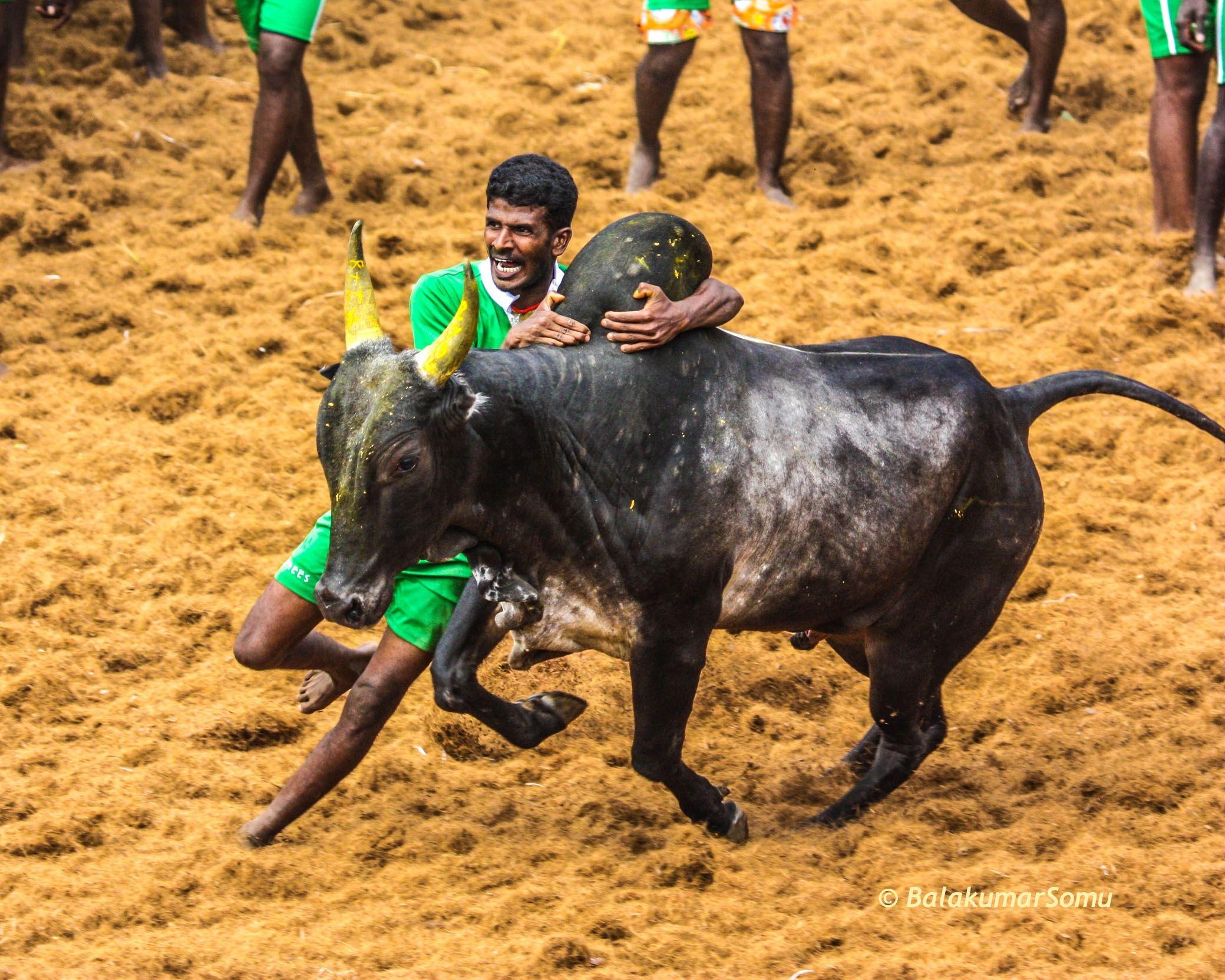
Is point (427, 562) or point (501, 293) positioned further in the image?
point (501, 293)

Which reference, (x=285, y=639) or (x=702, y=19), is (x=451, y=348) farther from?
(x=702, y=19)

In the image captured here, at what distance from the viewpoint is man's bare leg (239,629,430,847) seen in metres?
3.54

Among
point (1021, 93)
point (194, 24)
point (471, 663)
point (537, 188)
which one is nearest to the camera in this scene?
point (471, 663)

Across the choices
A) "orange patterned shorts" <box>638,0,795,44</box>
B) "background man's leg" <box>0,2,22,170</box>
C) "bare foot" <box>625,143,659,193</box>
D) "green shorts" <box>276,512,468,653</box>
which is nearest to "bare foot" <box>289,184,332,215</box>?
"background man's leg" <box>0,2,22,170</box>

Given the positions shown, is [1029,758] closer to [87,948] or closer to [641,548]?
[641,548]

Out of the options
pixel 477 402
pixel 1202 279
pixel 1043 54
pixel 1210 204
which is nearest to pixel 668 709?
pixel 477 402

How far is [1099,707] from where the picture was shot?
4316 mm

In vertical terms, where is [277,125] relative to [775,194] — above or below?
above

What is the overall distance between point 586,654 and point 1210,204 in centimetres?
333

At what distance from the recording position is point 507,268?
3.57 meters

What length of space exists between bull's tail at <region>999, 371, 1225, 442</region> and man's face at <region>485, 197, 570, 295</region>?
4.03 feet

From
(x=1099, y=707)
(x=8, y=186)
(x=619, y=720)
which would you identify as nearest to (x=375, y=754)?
(x=619, y=720)

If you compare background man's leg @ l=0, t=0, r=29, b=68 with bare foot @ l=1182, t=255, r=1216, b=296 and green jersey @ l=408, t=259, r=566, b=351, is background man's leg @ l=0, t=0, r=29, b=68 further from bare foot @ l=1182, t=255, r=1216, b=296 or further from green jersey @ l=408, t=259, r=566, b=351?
bare foot @ l=1182, t=255, r=1216, b=296

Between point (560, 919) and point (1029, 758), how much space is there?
5.13 feet
